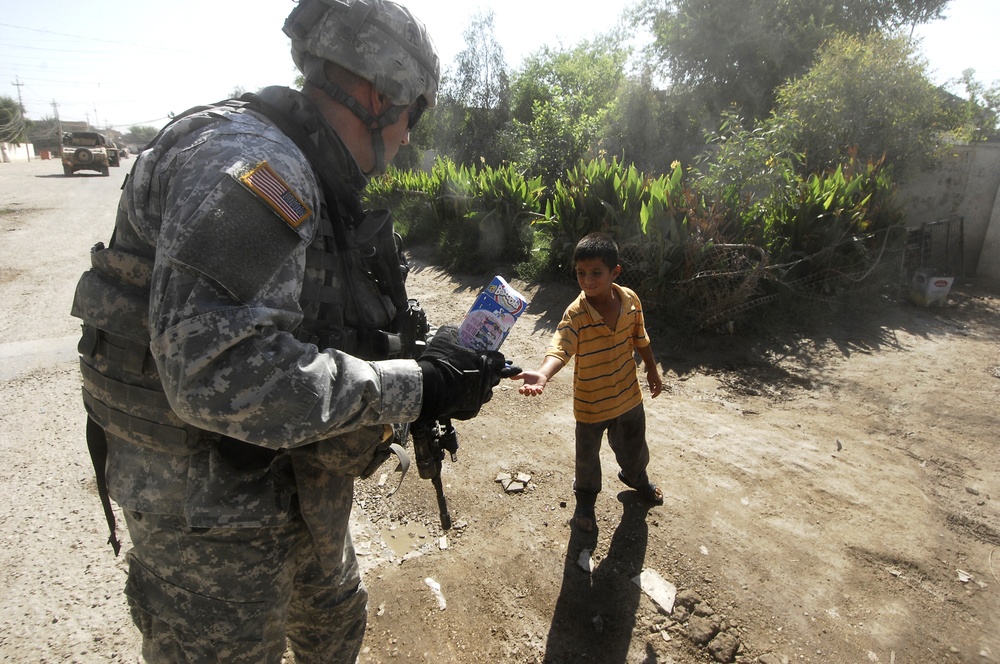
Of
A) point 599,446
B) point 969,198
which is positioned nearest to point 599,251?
point 599,446

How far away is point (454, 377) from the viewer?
1.31 meters

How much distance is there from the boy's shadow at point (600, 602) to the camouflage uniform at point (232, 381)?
1.07 metres

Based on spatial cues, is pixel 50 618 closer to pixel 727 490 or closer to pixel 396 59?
pixel 396 59

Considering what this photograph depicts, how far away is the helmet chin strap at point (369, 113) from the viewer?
4.70 ft

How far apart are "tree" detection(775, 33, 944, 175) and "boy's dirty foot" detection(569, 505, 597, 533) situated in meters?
7.14

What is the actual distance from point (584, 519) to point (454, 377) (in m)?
1.74

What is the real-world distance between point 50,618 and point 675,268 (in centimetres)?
503

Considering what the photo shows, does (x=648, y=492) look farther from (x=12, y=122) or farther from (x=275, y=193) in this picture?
(x=12, y=122)

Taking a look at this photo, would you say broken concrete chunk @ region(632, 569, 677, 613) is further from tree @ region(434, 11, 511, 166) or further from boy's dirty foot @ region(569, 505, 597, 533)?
tree @ region(434, 11, 511, 166)

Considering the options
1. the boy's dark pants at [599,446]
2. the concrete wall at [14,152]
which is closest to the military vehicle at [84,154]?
the concrete wall at [14,152]

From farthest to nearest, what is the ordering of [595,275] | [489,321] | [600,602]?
[595,275] < [600,602] < [489,321]

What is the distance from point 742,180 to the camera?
6.50m

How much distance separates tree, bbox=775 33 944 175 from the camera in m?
7.70

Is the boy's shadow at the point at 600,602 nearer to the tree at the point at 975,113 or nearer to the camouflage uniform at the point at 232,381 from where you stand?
the camouflage uniform at the point at 232,381
